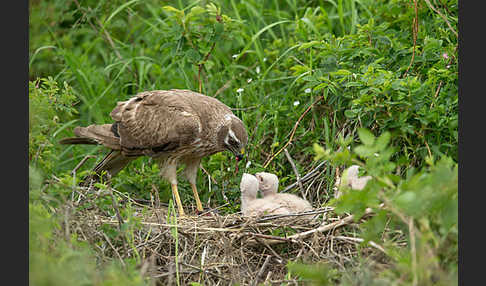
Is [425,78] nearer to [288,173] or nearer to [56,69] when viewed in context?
[288,173]

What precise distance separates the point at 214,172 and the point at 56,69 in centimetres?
330

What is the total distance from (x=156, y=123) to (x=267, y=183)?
1216 mm

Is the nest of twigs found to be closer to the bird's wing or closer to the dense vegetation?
the dense vegetation

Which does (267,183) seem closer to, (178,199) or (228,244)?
(228,244)

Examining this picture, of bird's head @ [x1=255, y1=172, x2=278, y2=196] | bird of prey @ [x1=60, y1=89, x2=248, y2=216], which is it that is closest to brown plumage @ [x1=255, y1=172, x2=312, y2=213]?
bird's head @ [x1=255, y1=172, x2=278, y2=196]

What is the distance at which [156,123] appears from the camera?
568cm

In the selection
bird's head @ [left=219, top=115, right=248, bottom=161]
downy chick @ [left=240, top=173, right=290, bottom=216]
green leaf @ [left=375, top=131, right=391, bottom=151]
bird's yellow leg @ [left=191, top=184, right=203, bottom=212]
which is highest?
green leaf @ [left=375, top=131, right=391, bottom=151]

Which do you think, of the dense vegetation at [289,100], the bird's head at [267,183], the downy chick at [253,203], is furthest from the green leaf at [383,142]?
the bird's head at [267,183]

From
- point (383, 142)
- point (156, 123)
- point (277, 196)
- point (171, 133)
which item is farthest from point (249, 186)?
point (383, 142)

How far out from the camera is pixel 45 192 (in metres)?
4.12

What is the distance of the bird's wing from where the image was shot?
18.1 ft

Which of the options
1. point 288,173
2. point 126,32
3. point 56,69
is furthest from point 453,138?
point 56,69

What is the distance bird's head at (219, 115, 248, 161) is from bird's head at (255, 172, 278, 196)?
0.41 metres

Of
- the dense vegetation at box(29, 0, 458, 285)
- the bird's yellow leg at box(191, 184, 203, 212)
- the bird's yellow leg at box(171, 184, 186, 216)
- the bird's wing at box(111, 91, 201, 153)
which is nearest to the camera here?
the dense vegetation at box(29, 0, 458, 285)
